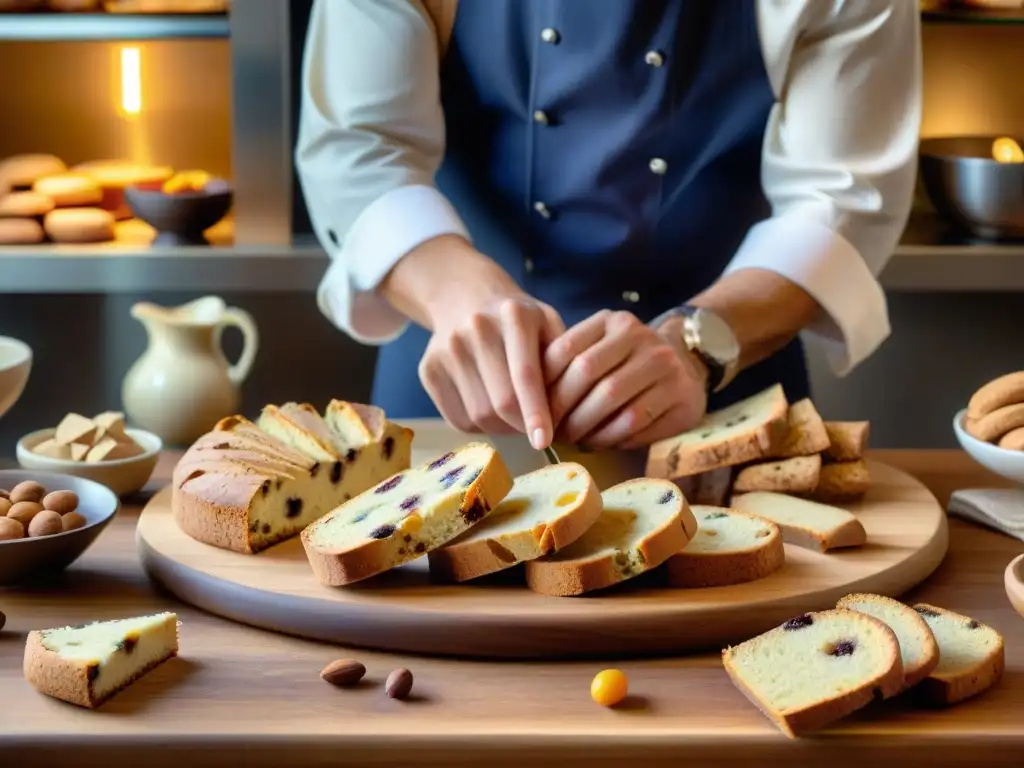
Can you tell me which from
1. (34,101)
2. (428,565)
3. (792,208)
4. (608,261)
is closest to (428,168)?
(608,261)

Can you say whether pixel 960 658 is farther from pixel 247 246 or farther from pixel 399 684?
pixel 247 246

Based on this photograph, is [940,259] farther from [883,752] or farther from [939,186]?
[883,752]

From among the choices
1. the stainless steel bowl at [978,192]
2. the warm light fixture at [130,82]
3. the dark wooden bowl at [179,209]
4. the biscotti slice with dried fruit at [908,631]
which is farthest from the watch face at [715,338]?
the warm light fixture at [130,82]

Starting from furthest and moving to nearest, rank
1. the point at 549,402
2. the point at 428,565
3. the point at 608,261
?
the point at 608,261
the point at 549,402
the point at 428,565

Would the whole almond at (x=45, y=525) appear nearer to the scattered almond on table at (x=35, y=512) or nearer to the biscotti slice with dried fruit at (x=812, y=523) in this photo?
the scattered almond on table at (x=35, y=512)

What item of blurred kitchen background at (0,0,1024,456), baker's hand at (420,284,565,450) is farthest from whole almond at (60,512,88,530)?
blurred kitchen background at (0,0,1024,456)

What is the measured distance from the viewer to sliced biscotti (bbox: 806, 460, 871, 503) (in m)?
1.40

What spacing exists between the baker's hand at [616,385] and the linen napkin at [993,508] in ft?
1.00

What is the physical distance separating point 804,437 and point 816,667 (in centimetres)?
45

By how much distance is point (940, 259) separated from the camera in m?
2.48

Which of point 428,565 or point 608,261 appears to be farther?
point 608,261

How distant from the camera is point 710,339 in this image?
1.55 meters

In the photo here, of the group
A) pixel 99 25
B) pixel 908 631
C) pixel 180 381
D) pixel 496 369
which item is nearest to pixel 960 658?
pixel 908 631

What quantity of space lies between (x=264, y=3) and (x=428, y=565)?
1.47 m
